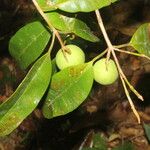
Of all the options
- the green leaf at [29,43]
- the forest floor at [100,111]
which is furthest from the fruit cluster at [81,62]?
the forest floor at [100,111]

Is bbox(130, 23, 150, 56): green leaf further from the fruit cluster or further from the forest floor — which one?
the forest floor

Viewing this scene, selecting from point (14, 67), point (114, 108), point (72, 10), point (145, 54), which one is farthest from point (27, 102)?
point (14, 67)

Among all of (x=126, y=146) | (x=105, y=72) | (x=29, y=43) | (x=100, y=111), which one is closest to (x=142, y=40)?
(x=105, y=72)

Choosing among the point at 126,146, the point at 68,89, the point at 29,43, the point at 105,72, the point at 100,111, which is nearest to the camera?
the point at 105,72

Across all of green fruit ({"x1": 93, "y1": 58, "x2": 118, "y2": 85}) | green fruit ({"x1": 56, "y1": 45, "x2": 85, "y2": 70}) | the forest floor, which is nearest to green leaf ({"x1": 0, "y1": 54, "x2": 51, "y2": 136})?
green fruit ({"x1": 56, "y1": 45, "x2": 85, "y2": 70})

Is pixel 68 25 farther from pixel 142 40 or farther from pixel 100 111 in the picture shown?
pixel 100 111
